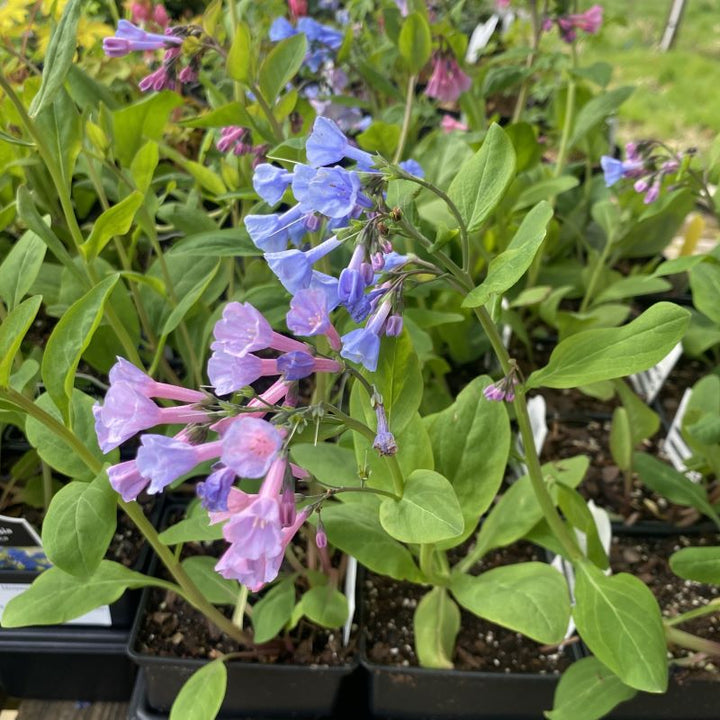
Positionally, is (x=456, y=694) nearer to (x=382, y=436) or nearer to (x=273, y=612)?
(x=273, y=612)

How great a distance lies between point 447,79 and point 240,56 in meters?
0.51

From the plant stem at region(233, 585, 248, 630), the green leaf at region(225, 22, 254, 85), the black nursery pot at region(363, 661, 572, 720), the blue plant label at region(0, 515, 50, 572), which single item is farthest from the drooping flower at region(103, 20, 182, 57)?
the black nursery pot at region(363, 661, 572, 720)

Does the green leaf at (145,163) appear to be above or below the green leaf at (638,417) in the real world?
above

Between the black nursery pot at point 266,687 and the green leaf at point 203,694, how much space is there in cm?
4

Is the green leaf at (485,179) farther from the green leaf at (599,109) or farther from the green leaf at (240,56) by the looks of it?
the green leaf at (599,109)

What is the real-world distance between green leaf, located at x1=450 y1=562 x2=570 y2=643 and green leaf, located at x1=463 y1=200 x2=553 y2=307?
372 millimetres

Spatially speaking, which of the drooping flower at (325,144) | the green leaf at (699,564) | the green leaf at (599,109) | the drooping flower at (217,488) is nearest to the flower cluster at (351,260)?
the drooping flower at (325,144)

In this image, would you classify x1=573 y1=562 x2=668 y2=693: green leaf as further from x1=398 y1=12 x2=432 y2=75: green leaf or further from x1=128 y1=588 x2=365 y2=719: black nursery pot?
x1=398 y1=12 x2=432 y2=75: green leaf

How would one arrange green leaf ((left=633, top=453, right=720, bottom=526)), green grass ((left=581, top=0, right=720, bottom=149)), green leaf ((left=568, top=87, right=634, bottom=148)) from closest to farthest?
green leaf ((left=633, top=453, right=720, bottom=526)), green leaf ((left=568, top=87, right=634, bottom=148)), green grass ((left=581, top=0, right=720, bottom=149))

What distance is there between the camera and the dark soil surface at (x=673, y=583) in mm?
935

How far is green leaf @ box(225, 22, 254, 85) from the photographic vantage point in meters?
0.83

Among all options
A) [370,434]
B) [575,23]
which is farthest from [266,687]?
[575,23]

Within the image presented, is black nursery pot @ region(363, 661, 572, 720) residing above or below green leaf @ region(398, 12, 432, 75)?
below

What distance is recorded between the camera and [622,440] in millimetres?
1151
